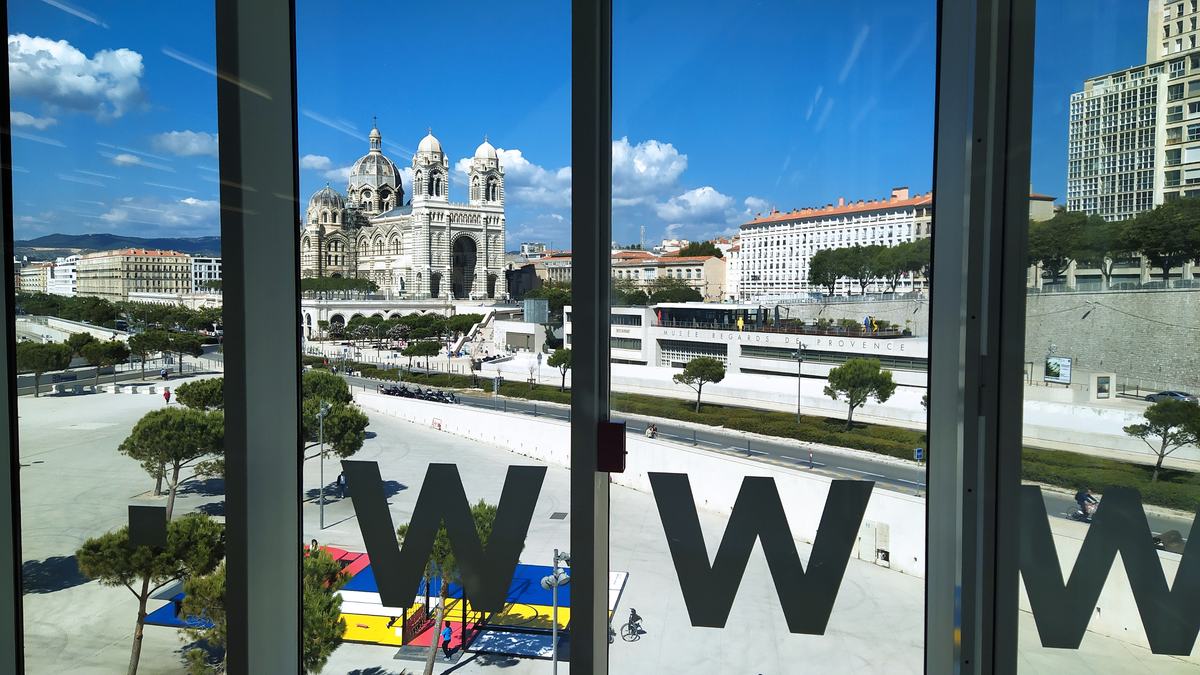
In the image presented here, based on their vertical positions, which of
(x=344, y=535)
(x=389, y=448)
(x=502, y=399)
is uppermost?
(x=502, y=399)

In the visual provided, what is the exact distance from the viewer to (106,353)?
2.38 metres

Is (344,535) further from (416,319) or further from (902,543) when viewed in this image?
(902,543)

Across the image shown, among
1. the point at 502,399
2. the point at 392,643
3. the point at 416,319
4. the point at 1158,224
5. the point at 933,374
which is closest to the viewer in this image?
the point at 1158,224

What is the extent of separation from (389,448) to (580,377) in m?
0.75

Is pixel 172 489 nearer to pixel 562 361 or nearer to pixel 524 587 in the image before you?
pixel 524 587

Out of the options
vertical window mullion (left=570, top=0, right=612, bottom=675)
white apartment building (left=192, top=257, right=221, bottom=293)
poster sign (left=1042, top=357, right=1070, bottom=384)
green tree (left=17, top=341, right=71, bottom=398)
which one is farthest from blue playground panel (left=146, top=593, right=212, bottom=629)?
poster sign (left=1042, top=357, right=1070, bottom=384)

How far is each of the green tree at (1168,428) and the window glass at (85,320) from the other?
265 cm

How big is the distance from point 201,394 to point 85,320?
0.56 m

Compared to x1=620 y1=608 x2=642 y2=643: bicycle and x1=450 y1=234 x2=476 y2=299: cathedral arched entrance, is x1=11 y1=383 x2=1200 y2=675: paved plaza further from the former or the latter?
x1=450 y1=234 x2=476 y2=299: cathedral arched entrance

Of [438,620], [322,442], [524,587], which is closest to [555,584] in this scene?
[524,587]

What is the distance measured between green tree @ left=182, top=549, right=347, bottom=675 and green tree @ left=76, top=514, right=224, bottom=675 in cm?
9

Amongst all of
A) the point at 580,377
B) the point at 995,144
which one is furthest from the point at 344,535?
the point at 995,144

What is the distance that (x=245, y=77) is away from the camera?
1991 mm

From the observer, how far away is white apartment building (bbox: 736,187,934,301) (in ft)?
6.09
